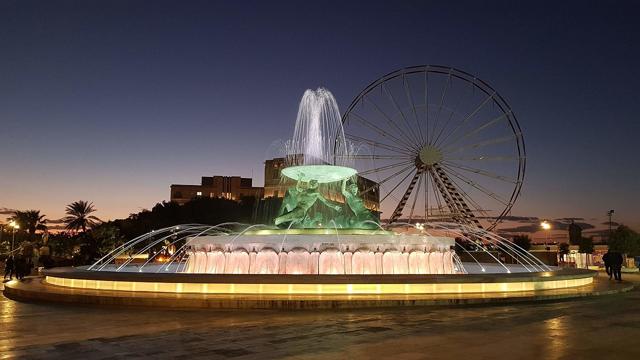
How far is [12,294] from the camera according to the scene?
16438mm

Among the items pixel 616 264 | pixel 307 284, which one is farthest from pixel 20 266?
pixel 616 264

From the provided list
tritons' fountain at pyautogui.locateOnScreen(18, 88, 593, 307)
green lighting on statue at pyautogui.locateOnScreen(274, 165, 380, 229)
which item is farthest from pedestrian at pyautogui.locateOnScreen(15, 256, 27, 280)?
green lighting on statue at pyautogui.locateOnScreen(274, 165, 380, 229)

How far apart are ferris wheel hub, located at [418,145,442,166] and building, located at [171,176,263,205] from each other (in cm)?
8604

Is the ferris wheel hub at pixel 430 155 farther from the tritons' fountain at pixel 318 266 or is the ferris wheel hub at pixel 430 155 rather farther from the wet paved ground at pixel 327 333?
the wet paved ground at pixel 327 333

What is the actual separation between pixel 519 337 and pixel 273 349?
397 centimetres

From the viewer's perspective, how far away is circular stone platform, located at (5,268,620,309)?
13.2 m

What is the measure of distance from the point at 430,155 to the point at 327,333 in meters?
29.8

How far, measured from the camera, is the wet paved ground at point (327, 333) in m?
8.12

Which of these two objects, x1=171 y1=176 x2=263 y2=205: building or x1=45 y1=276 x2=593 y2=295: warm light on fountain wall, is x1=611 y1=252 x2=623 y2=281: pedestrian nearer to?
x1=45 y1=276 x2=593 y2=295: warm light on fountain wall

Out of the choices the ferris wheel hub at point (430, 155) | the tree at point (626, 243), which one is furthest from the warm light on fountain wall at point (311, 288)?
the tree at point (626, 243)

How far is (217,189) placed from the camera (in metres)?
124

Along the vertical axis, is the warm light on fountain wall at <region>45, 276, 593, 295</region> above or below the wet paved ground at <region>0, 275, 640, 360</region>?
above

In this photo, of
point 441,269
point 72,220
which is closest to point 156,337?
point 441,269

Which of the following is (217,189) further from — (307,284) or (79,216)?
(307,284)
